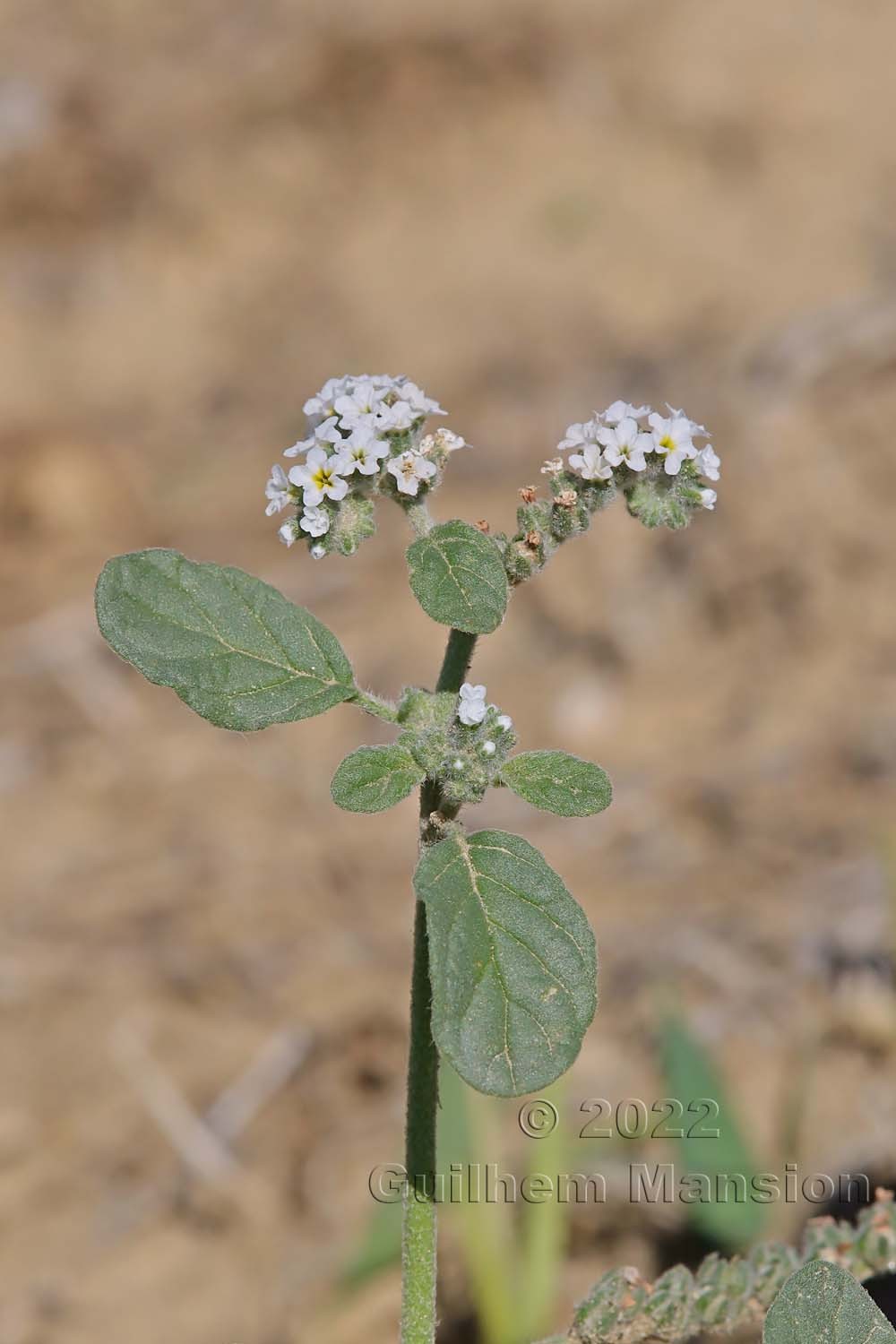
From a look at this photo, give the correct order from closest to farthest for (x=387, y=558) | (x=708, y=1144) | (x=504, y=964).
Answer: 1. (x=504, y=964)
2. (x=708, y=1144)
3. (x=387, y=558)

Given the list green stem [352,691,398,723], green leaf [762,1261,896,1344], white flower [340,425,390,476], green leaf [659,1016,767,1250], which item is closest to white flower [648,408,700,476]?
white flower [340,425,390,476]

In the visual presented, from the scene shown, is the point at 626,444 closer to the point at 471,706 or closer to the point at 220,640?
the point at 471,706

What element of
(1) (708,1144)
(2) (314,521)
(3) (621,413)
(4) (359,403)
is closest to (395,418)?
(4) (359,403)

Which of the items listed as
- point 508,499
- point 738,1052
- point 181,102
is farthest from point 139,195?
point 738,1052

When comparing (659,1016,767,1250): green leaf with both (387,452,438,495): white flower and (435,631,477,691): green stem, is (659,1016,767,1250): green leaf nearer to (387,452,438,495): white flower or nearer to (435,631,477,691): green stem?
(435,631,477,691): green stem

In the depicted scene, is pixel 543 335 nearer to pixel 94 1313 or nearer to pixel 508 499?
pixel 508 499

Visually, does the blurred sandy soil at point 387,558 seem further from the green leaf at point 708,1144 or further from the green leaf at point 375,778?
the green leaf at point 375,778

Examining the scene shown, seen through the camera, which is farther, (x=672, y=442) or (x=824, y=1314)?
(x=672, y=442)
